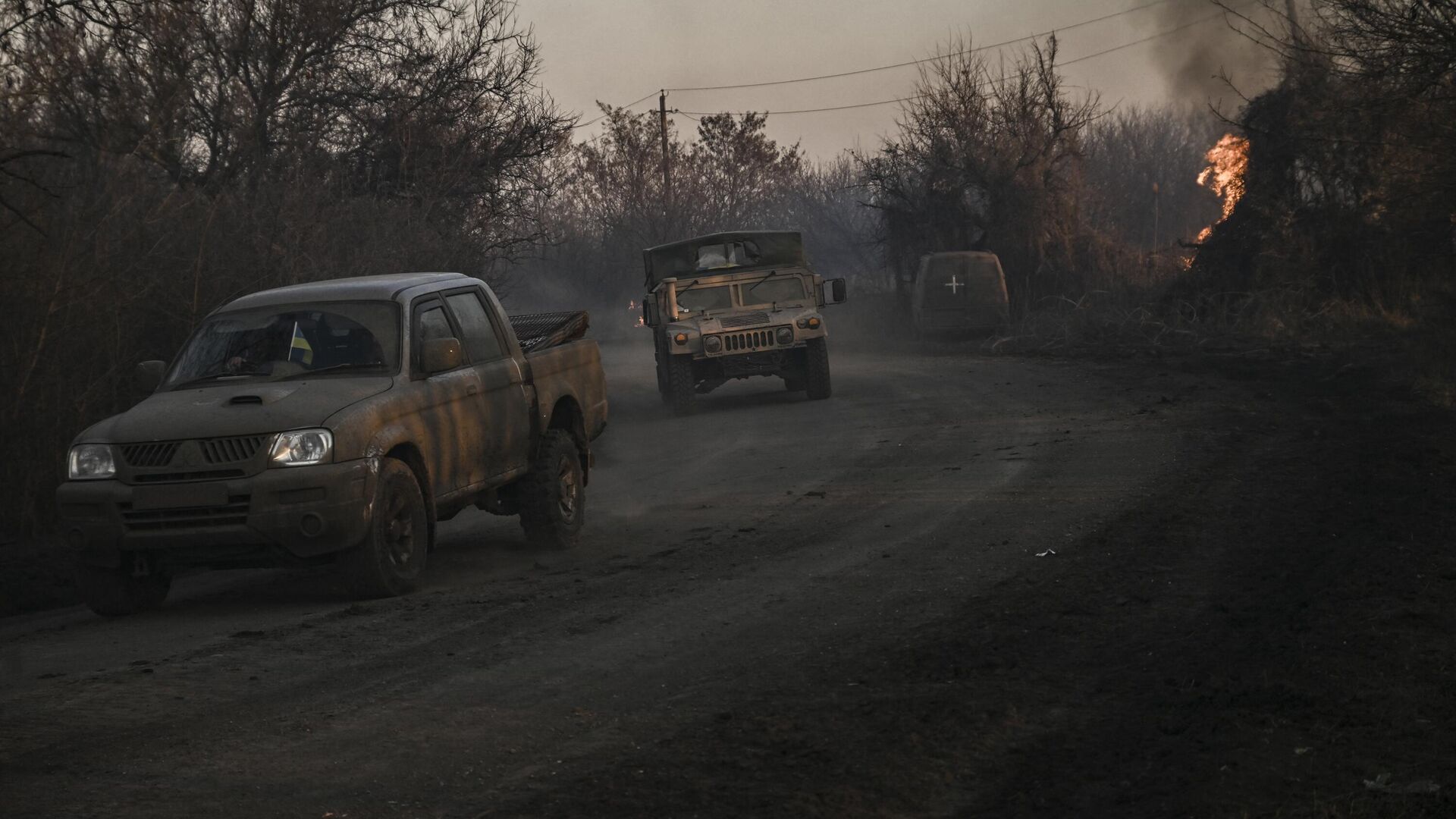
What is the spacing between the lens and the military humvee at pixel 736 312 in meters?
19.1

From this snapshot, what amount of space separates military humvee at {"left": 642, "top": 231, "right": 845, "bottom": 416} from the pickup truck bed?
759cm

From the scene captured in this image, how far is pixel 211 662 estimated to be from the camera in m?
6.46

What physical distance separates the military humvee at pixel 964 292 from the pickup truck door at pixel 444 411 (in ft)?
77.3

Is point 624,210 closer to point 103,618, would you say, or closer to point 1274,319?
point 1274,319

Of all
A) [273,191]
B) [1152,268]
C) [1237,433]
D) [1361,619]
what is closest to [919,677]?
[1361,619]

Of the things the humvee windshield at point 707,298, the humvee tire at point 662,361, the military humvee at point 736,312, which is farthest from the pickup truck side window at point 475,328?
the humvee windshield at point 707,298

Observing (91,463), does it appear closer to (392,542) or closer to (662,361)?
(392,542)

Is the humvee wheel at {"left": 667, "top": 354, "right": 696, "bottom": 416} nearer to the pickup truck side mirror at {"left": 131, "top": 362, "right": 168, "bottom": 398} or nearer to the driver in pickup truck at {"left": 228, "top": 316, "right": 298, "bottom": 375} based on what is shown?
the driver in pickup truck at {"left": 228, "top": 316, "right": 298, "bottom": 375}

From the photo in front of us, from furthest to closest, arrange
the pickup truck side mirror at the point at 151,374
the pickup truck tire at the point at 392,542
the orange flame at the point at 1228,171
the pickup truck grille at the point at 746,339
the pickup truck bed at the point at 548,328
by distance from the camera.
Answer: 1. the orange flame at the point at 1228,171
2. the pickup truck grille at the point at 746,339
3. the pickup truck bed at the point at 548,328
4. the pickup truck side mirror at the point at 151,374
5. the pickup truck tire at the point at 392,542

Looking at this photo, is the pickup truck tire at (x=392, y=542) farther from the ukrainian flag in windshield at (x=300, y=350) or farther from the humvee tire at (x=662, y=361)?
the humvee tire at (x=662, y=361)

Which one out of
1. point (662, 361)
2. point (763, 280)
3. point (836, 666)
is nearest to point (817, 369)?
point (763, 280)

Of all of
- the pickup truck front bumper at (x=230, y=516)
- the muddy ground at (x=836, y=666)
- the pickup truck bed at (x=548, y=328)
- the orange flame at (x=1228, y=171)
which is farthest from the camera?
the orange flame at (x=1228, y=171)

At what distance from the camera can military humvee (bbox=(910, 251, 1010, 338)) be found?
31469 millimetres

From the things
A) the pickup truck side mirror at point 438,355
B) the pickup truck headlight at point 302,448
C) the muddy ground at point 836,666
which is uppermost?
the pickup truck side mirror at point 438,355
